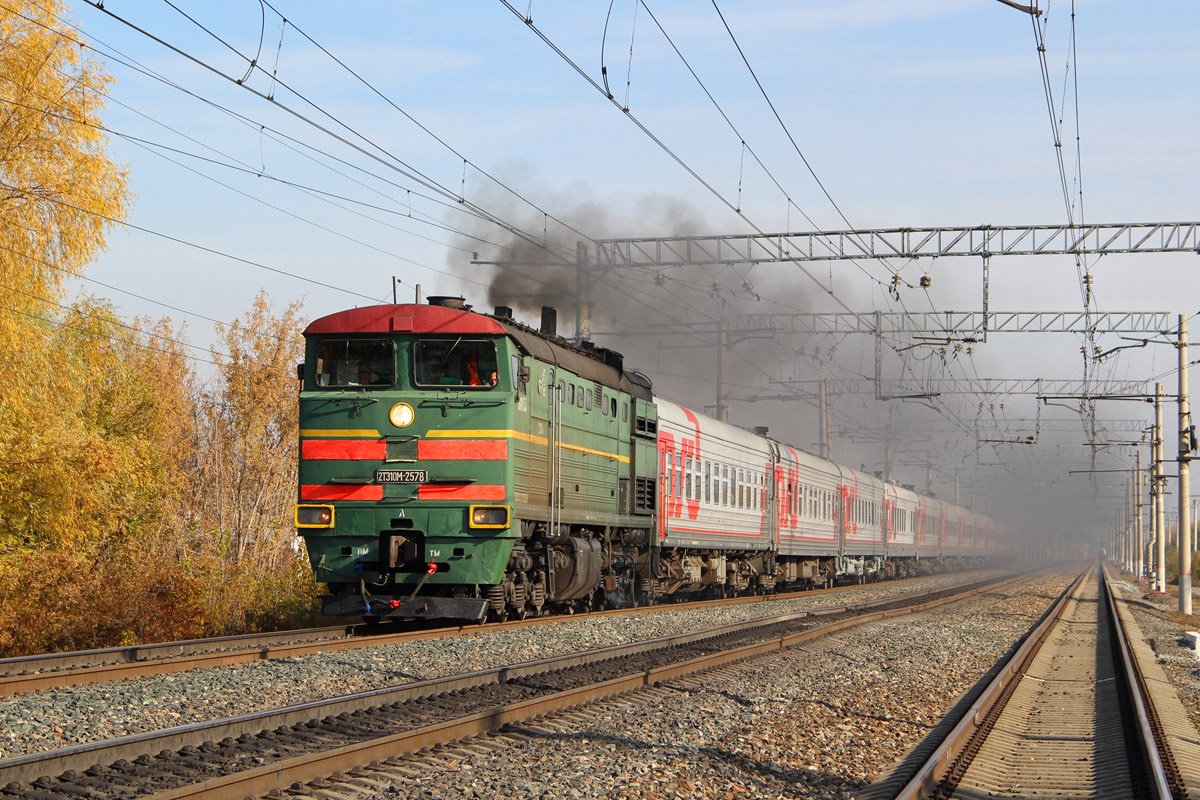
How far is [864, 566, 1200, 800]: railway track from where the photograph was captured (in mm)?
8164

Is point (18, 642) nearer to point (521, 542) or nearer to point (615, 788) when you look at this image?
point (521, 542)

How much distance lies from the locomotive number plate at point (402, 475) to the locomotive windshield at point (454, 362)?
1.13 meters

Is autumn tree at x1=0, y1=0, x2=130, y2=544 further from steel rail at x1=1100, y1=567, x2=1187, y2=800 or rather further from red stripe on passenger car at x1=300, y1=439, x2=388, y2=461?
steel rail at x1=1100, y1=567, x2=1187, y2=800

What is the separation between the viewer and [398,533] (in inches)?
584

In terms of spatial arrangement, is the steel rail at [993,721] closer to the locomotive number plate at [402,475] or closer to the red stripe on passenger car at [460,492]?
the red stripe on passenger car at [460,492]

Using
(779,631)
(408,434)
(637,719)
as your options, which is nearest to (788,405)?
(779,631)

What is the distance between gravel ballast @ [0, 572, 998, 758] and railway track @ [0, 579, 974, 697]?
0.60 feet

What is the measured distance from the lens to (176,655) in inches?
484

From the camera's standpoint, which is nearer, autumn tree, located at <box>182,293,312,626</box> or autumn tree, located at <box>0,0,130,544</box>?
autumn tree, located at <box>0,0,130,544</box>

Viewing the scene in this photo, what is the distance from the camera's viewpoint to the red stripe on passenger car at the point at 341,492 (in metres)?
14.8

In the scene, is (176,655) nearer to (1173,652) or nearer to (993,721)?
(993,721)

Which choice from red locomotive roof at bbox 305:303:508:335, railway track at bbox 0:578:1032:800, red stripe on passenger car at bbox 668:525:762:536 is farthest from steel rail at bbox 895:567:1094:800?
red locomotive roof at bbox 305:303:508:335

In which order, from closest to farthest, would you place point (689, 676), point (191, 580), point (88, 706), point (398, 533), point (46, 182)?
point (88, 706)
point (689, 676)
point (398, 533)
point (191, 580)
point (46, 182)

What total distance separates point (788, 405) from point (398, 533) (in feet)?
157
